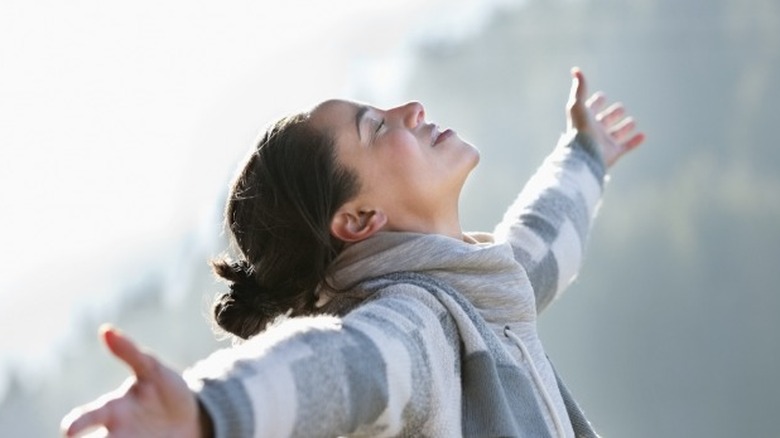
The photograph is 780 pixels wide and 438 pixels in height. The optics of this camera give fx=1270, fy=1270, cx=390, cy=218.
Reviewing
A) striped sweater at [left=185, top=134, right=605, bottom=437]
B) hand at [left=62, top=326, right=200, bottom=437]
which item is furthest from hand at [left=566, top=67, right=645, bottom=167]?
hand at [left=62, top=326, right=200, bottom=437]

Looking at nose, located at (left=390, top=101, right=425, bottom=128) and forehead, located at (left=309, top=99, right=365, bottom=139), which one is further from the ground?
forehead, located at (left=309, top=99, right=365, bottom=139)

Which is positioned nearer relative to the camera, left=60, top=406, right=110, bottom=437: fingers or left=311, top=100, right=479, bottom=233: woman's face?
left=60, top=406, right=110, bottom=437: fingers

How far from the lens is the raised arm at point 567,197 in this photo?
979 millimetres

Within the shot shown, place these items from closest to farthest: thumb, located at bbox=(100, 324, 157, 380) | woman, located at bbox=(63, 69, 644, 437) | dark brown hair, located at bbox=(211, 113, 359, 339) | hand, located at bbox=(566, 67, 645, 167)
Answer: thumb, located at bbox=(100, 324, 157, 380) < woman, located at bbox=(63, 69, 644, 437) < dark brown hair, located at bbox=(211, 113, 359, 339) < hand, located at bbox=(566, 67, 645, 167)

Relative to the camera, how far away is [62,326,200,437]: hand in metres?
0.52

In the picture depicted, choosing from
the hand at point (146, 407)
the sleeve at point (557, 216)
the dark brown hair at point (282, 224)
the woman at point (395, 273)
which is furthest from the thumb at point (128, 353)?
the sleeve at point (557, 216)

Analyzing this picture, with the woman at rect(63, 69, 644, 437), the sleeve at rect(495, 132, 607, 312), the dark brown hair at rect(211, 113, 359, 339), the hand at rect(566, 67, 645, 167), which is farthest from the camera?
the hand at rect(566, 67, 645, 167)

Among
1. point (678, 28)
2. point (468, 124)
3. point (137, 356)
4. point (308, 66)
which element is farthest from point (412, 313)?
point (678, 28)

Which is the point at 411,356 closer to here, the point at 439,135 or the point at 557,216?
the point at 439,135

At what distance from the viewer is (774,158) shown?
202cm

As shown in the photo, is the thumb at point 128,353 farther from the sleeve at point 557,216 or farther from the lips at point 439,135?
the sleeve at point 557,216

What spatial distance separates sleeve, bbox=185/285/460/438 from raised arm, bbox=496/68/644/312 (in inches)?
10.6

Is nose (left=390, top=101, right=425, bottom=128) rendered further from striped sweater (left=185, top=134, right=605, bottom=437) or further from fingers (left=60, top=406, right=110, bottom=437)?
fingers (left=60, top=406, right=110, bottom=437)

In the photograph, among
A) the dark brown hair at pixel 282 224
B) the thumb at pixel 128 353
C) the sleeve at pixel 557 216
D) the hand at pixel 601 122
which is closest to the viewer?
the thumb at pixel 128 353
